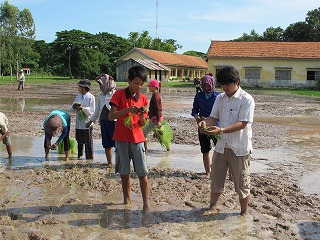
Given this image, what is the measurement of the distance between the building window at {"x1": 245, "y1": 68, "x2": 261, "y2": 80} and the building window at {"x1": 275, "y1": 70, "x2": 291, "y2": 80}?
1.89m

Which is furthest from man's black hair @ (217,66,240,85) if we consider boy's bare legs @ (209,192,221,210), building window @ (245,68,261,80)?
building window @ (245,68,261,80)

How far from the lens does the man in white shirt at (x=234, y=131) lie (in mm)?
4555

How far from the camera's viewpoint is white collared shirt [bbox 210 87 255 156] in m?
4.58

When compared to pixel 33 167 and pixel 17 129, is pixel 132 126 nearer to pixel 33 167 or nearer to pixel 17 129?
pixel 33 167

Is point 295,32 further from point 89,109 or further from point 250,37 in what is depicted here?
point 89,109

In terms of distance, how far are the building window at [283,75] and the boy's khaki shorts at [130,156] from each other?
40.7 meters

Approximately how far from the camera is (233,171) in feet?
15.5

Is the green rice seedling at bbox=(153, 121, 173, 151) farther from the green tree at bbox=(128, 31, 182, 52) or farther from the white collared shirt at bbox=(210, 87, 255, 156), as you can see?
the green tree at bbox=(128, 31, 182, 52)

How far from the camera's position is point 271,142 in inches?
411

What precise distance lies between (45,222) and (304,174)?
4.67m

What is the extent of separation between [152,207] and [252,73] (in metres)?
40.5

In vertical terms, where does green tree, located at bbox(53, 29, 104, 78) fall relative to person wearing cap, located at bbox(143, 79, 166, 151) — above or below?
above

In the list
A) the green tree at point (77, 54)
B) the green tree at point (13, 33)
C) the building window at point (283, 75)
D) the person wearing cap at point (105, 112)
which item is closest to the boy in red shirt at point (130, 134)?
the person wearing cap at point (105, 112)

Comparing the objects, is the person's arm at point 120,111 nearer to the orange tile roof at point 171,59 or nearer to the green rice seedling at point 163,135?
the green rice seedling at point 163,135
